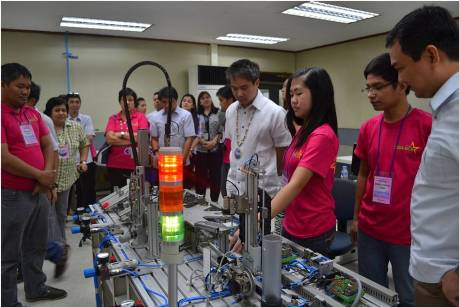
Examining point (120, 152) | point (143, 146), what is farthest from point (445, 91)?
point (120, 152)

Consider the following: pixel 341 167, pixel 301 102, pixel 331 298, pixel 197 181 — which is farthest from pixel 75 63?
pixel 331 298

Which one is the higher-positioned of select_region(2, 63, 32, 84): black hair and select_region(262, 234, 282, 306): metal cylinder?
select_region(2, 63, 32, 84): black hair

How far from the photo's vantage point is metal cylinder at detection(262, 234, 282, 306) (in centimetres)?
82

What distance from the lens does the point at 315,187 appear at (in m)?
1.26

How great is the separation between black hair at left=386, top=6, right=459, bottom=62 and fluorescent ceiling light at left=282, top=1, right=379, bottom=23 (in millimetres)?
3435

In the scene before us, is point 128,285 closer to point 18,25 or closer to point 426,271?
point 426,271

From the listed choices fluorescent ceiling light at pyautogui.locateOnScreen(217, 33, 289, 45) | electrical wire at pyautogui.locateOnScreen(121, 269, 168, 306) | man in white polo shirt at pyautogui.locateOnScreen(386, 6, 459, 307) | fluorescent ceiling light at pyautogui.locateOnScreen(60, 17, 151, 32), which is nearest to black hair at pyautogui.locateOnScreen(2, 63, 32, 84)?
electrical wire at pyautogui.locateOnScreen(121, 269, 168, 306)

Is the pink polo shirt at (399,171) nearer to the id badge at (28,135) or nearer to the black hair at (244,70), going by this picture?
the black hair at (244,70)

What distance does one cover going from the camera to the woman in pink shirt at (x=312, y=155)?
1217 mm

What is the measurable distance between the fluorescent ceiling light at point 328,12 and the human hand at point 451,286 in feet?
12.3

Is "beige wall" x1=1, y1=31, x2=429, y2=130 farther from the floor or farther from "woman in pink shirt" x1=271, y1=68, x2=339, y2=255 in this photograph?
"woman in pink shirt" x1=271, y1=68, x2=339, y2=255

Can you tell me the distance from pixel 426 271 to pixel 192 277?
2.09 feet

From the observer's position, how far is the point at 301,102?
128cm

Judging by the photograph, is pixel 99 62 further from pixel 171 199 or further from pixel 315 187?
pixel 171 199
